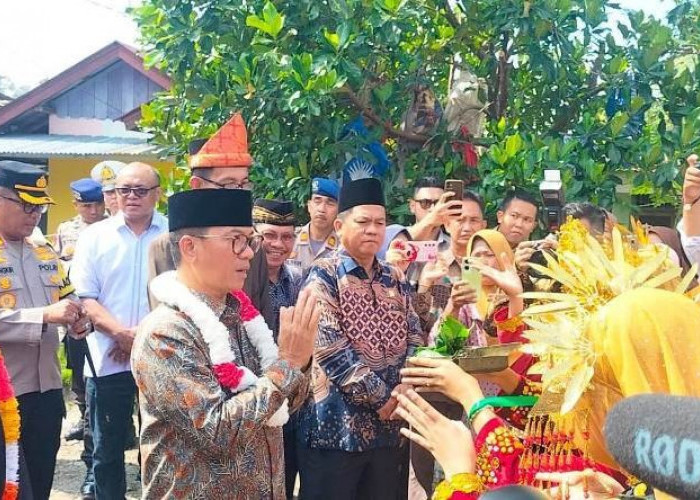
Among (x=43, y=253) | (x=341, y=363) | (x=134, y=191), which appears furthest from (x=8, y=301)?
(x=341, y=363)

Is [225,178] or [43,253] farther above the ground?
[225,178]

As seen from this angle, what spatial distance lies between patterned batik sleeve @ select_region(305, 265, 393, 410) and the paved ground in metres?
2.30

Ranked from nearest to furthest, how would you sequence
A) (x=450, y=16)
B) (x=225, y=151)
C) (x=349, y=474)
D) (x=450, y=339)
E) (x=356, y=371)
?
(x=450, y=339) → (x=356, y=371) → (x=349, y=474) → (x=225, y=151) → (x=450, y=16)

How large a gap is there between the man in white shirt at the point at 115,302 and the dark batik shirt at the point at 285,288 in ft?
2.55

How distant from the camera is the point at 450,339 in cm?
279

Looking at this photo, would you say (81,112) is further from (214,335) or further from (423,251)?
(214,335)

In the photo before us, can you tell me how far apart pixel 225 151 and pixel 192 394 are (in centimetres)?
209

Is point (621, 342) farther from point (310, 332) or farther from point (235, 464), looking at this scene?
point (235, 464)

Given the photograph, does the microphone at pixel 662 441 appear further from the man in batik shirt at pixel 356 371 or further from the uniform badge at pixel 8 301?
the uniform badge at pixel 8 301

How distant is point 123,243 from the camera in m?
4.47

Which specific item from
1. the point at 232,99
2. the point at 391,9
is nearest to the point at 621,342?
the point at 391,9

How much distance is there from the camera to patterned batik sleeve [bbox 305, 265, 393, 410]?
11.2ft

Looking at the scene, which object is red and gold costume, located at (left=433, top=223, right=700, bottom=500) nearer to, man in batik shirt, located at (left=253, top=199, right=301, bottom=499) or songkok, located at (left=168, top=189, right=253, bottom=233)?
songkok, located at (left=168, top=189, right=253, bottom=233)

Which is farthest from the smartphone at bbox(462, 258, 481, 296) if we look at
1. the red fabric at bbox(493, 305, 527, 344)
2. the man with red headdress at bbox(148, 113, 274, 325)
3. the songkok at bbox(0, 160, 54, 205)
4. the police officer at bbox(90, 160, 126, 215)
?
the police officer at bbox(90, 160, 126, 215)
